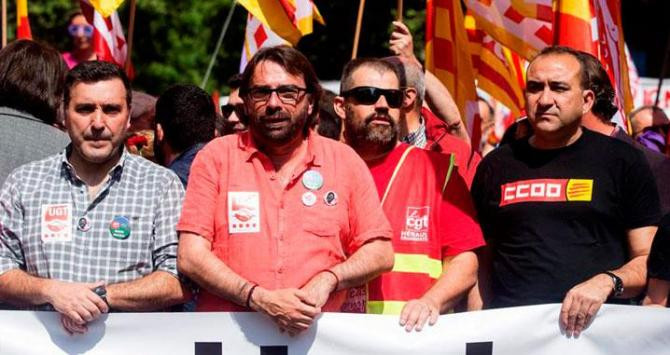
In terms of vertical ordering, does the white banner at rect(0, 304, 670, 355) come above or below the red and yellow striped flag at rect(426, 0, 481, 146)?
below

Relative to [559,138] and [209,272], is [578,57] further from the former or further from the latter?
[209,272]

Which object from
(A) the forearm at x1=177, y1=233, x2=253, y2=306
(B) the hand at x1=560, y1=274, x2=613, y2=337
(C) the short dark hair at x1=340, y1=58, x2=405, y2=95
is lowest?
(B) the hand at x1=560, y1=274, x2=613, y2=337

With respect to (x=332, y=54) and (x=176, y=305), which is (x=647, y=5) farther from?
(x=176, y=305)

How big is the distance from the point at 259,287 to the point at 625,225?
5.08 feet

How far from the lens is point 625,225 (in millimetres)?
6188

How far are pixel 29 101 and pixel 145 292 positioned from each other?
4.63ft

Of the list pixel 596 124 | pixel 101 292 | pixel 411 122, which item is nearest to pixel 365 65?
pixel 411 122

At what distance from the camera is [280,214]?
19.3 ft

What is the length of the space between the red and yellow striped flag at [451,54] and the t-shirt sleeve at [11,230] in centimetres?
326

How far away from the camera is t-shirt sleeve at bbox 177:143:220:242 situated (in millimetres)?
5820

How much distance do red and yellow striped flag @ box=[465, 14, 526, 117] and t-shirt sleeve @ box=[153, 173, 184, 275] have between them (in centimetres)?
424

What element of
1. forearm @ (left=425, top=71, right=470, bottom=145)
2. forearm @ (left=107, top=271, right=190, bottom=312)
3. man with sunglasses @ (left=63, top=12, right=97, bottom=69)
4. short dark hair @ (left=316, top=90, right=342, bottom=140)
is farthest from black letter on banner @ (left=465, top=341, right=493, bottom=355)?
man with sunglasses @ (left=63, top=12, right=97, bottom=69)

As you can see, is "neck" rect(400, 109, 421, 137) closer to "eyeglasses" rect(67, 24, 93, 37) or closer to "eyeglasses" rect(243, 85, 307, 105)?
"eyeglasses" rect(243, 85, 307, 105)

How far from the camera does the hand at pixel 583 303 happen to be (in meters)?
5.95
